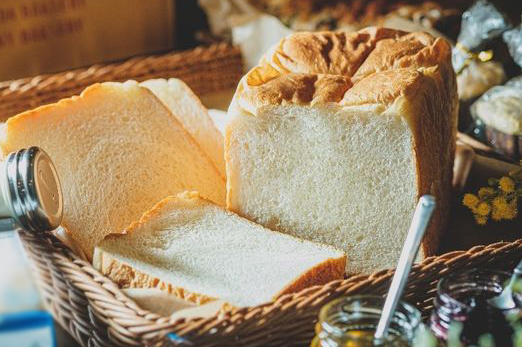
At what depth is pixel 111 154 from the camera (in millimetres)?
1998

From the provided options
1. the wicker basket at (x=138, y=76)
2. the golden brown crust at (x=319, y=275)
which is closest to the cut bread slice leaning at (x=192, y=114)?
the wicker basket at (x=138, y=76)

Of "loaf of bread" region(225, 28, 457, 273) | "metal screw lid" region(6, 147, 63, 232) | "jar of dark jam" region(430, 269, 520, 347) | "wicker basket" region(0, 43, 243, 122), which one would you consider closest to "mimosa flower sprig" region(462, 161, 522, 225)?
"loaf of bread" region(225, 28, 457, 273)

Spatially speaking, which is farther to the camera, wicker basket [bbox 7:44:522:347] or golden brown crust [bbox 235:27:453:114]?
golden brown crust [bbox 235:27:453:114]

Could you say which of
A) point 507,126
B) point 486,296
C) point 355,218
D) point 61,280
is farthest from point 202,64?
point 486,296

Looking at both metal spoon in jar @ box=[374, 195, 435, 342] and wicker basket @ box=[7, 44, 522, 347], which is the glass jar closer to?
metal spoon in jar @ box=[374, 195, 435, 342]

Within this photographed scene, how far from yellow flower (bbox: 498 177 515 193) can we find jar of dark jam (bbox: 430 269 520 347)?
25.6 inches

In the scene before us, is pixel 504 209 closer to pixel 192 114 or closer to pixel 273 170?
pixel 273 170

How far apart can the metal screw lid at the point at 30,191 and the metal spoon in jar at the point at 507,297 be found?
94 centimetres

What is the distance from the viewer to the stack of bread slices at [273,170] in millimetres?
1641

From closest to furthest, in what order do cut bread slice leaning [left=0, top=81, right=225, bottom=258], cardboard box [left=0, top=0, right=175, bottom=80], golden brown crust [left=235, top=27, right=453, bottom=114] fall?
golden brown crust [left=235, top=27, right=453, bottom=114]
cut bread slice leaning [left=0, top=81, right=225, bottom=258]
cardboard box [left=0, top=0, right=175, bottom=80]

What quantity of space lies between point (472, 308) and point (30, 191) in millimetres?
919

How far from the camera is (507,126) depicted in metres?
2.33

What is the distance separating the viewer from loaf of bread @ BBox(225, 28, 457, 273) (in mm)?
1720

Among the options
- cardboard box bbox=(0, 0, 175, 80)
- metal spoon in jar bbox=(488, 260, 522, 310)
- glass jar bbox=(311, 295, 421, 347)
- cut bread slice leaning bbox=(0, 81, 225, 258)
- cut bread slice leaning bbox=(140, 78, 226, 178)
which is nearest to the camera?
glass jar bbox=(311, 295, 421, 347)
